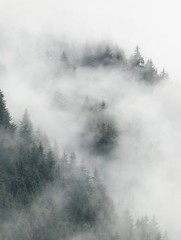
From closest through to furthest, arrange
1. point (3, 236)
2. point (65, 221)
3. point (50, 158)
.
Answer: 1. point (3, 236)
2. point (65, 221)
3. point (50, 158)

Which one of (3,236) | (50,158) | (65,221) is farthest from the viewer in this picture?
(50,158)

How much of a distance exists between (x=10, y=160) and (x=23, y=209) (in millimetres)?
16121

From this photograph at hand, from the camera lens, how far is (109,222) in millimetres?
194125

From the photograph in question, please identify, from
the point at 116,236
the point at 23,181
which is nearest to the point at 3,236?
the point at 23,181

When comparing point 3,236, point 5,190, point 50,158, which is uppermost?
point 50,158

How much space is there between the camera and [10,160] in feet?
620

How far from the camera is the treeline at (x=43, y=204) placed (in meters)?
175

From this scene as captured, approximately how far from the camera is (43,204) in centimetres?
18388

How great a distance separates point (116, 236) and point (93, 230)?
6.28m

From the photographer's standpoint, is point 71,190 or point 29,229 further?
point 71,190

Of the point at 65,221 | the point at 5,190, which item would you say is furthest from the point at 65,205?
the point at 5,190

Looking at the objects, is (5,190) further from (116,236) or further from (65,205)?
(116,236)

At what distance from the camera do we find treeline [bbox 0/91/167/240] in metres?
175

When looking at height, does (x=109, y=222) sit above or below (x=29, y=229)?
above
